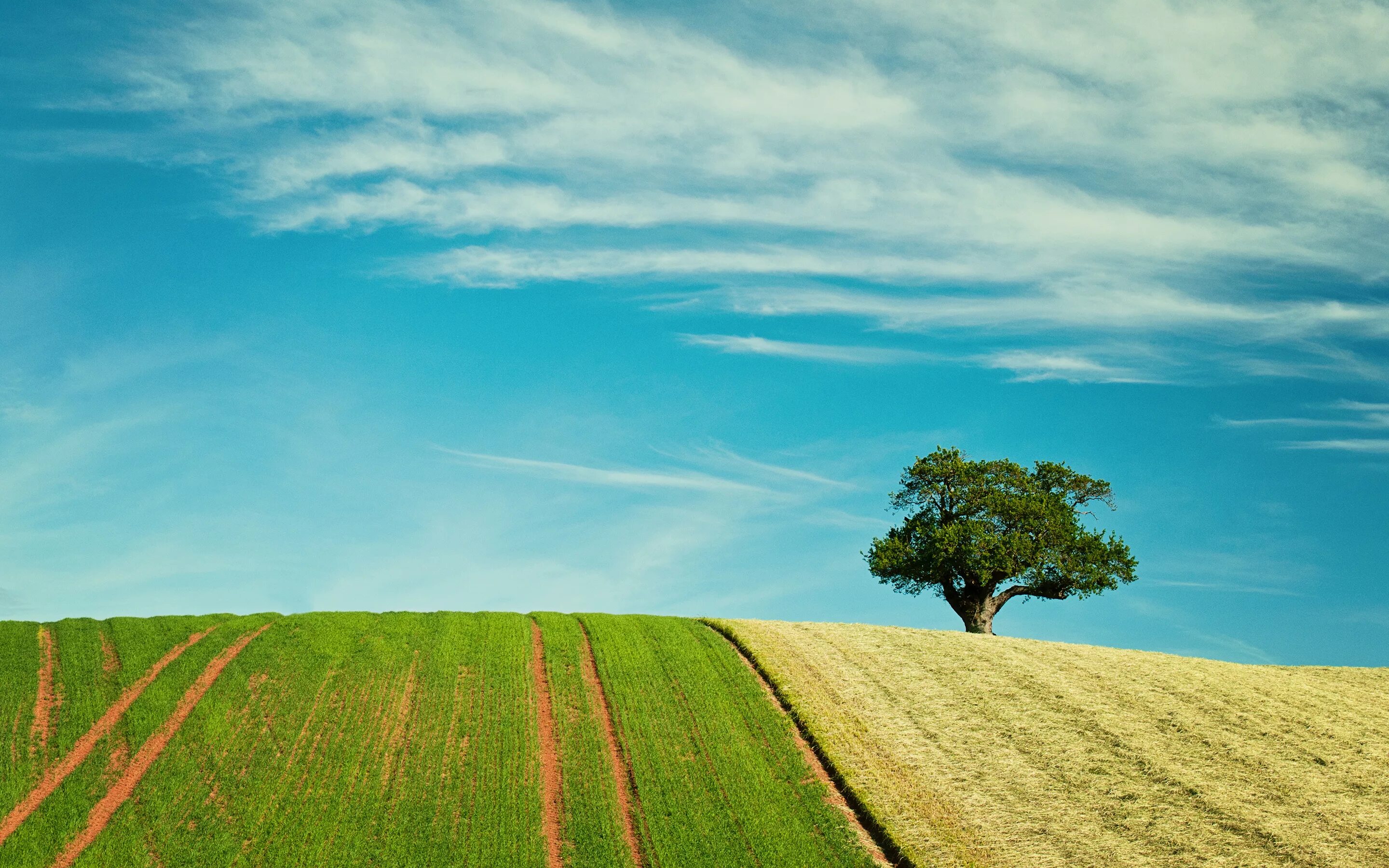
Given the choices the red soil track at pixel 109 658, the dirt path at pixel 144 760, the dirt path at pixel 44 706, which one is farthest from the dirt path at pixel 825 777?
the red soil track at pixel 109 658

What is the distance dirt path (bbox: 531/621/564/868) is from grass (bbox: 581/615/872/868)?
7.86 ft

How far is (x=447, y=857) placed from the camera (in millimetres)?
25391

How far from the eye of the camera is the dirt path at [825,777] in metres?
26.3

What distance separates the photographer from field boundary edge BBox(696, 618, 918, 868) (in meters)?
25.9

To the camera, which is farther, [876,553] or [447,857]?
[876,553]

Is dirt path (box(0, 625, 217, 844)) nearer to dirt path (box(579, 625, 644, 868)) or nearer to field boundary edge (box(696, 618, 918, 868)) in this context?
dirt path (box(579, 625, 644, 868))

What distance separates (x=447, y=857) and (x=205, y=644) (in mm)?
17912

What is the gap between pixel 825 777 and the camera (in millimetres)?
30047

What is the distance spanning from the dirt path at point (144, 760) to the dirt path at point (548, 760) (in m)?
12.1

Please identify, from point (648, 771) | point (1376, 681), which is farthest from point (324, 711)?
point (1376, 681)

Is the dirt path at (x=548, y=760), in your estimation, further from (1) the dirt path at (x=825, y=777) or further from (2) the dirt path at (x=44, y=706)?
(2) the dirt path at (x=44, y=706)

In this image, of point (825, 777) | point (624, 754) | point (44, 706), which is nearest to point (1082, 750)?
point (825, 777)

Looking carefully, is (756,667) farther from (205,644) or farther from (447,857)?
(205,644)

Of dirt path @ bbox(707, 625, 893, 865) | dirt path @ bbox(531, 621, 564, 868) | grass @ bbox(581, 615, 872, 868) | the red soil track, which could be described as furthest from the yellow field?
the red soil track
